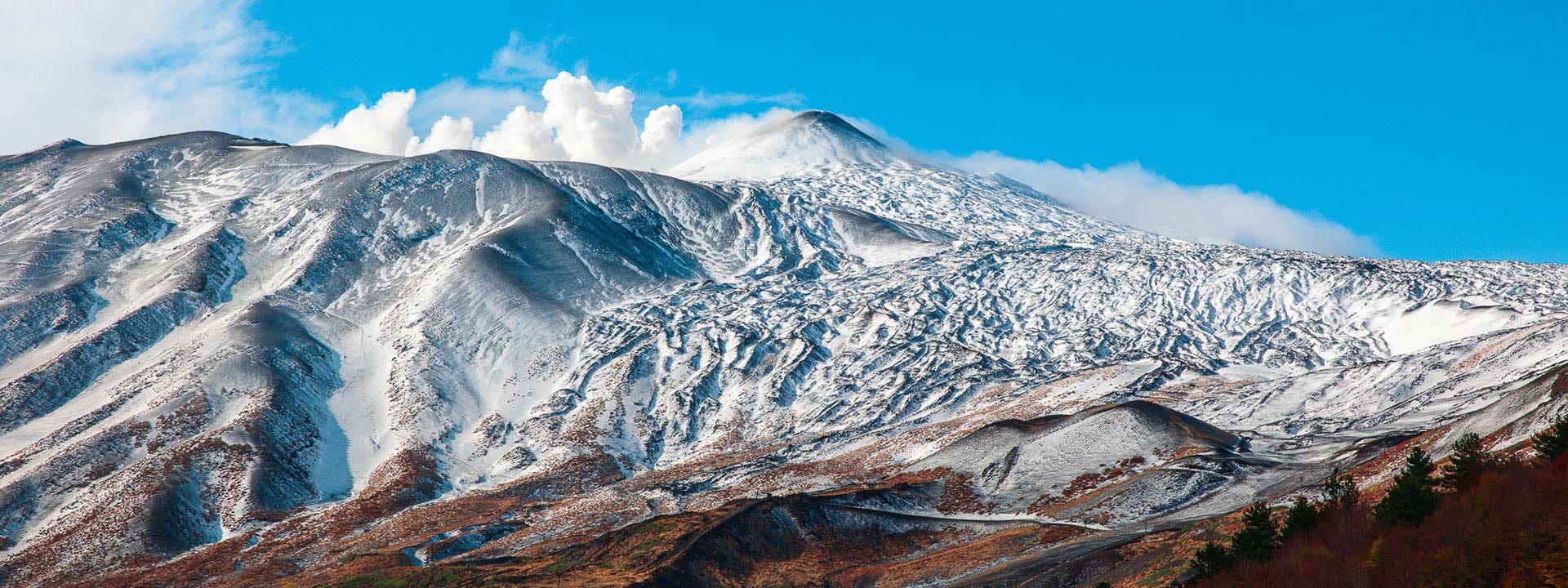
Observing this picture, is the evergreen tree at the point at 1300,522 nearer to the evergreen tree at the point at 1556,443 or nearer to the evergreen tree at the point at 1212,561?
the evergreen tree at the point at 1212,561

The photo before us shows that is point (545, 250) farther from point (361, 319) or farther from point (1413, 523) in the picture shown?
point (1413, 523)

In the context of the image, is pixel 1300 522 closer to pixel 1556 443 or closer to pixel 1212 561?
pixel 1212 561

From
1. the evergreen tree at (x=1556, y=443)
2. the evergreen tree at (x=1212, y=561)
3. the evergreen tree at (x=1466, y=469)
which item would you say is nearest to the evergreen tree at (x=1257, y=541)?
the evergreen tree at (x=1212, y=561)

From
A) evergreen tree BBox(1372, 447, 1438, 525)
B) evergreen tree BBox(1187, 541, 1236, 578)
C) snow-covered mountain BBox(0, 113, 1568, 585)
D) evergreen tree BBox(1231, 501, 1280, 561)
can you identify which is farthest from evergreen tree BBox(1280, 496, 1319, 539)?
snow-covered mountain BBox(0, 113, 1568, 585)

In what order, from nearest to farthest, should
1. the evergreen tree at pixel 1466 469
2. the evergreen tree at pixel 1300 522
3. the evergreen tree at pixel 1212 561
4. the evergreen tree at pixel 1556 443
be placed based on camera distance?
the evergreen tree at pixel 1556 443 < the evergreen tree at pixel 1466 469 < the evergreen tree at pixel 1300 522 < the evergreen tree at pixel 1212 561

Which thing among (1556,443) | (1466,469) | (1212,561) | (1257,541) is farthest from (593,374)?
(1556,443)

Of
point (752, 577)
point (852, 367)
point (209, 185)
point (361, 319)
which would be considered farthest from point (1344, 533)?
point (209, 185)

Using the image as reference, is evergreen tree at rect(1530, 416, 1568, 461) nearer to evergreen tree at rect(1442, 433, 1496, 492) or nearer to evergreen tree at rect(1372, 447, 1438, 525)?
evergreen tree at rect(1442, 433, 1496, 492)
